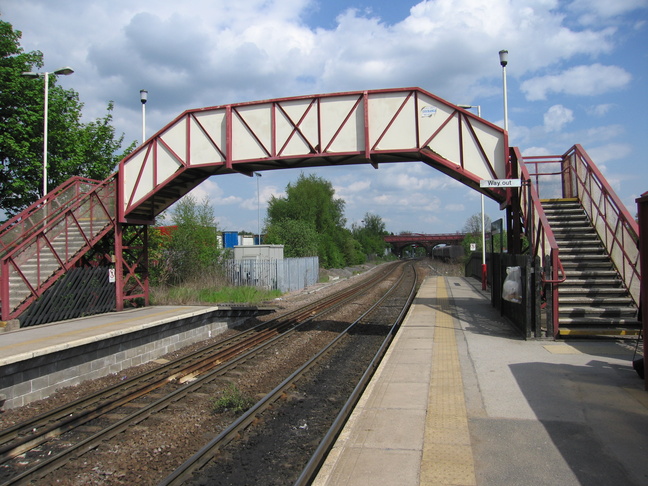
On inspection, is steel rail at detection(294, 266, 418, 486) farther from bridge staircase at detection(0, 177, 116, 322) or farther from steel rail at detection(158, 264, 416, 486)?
bridge staircase at detection(0, 177, 116, 322)

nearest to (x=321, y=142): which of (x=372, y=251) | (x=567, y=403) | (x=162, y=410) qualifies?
(x=162, y=410)

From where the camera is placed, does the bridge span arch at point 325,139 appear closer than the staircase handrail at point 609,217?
No

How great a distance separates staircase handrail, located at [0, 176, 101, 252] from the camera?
1240 cm

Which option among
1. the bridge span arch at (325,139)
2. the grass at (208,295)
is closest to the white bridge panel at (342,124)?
the bridge span arch at (325,139)

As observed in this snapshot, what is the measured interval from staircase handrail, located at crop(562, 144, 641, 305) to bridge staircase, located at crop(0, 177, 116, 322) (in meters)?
13.0

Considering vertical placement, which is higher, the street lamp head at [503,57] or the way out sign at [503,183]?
the street lamp head at [503,57]

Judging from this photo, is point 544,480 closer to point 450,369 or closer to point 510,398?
point 510,398

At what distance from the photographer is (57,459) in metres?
5.53

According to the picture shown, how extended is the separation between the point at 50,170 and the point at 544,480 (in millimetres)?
20189

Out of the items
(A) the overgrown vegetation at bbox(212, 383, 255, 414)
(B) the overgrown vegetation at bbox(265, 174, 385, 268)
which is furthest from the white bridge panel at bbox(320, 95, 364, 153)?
(B) the overgrown vegetation at bbox(265, 174, 385, 268)

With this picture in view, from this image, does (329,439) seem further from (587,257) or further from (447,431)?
(587,257)

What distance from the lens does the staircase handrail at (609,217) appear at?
10023mm

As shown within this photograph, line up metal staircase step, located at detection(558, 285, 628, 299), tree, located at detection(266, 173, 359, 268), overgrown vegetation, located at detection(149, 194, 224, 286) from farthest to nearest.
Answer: tree, located at detection(266, 173, 359, 268) < overgrown vegetation, located at detection(149, 194, 224, 286) < metal staircase step, located at detection(558, 285, 628, 299)

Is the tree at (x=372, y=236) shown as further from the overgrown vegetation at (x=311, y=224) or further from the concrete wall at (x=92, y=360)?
the concrete wall at (x=92, y=360)
